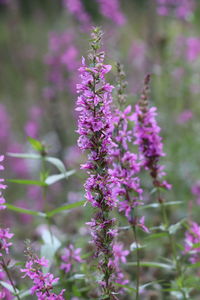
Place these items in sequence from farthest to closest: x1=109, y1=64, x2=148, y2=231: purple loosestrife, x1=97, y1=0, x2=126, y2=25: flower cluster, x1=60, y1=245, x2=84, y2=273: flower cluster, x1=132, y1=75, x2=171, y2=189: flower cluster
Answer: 1. x1=97, y1=0, x2=126, y2=25: flower cluster
2. x1=60, y1=245, x2=84, y2=273: flower cluster
3. x1=132, y1=75, x2=171, y2=189: flower cluster
4. x1=109, y1=64, x2=148, y2=231: purple loosestrife

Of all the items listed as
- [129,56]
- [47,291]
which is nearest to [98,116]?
[47,291]

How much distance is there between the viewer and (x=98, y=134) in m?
1.78

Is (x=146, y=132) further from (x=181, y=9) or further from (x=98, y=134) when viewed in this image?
(x=181, y=9)

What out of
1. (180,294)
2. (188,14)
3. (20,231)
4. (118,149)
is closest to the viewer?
(118,149)

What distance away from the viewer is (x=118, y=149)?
2250 mm

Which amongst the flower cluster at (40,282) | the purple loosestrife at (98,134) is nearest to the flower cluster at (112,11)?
the purple loosestrife at (98,134)

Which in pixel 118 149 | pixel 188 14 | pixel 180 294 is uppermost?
pixel 188 14

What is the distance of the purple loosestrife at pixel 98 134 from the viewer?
1.77m

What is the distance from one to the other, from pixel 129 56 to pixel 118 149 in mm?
5169

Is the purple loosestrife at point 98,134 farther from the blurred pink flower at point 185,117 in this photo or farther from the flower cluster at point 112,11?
the flower cluster at point 112,11

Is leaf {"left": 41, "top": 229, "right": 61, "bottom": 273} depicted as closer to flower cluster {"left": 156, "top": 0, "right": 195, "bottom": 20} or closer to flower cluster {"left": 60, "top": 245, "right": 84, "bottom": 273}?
flower cluster {"left": 60, "top": 245, "right": 84, "bottom": 273}

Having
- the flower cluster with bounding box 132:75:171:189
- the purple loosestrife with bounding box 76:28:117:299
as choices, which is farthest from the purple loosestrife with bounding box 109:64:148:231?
the purple loosestrife with bounding box 76:28:117:299

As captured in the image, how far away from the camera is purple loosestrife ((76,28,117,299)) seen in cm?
177

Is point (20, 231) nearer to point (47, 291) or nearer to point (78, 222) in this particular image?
point (78, 222)
